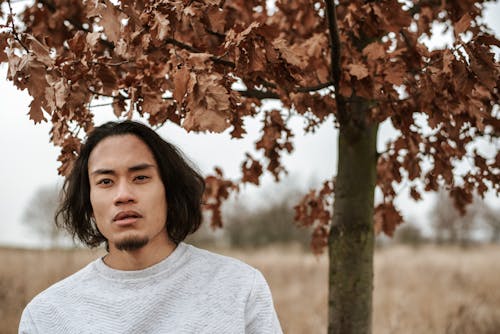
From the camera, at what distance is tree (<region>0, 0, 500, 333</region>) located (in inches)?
73.3

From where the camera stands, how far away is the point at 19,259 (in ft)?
25.9

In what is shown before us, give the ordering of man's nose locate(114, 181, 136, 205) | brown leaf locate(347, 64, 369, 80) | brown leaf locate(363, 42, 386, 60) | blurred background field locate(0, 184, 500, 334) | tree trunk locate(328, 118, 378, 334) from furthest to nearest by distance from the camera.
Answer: blurred background field locate(0, 184, 500, 334)
tree trunk locate(328, 118, 378, 334)
brown leaf locate(363, 42, 386, 60)
brown leaf locate(347, 64, 369, 80)
man's nose locate(114, 181, 136, 205)

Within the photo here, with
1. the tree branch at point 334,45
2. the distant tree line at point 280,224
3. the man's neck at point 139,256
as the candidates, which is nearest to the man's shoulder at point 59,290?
the man's neck at point 139,256

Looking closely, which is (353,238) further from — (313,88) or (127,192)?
(127,192)

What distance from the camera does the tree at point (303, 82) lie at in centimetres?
186

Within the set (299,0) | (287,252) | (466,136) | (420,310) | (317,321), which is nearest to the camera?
(466,136)

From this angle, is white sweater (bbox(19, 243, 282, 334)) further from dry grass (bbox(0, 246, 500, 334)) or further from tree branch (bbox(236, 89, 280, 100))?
dry grass (bbox(0, 246, 500, 334))

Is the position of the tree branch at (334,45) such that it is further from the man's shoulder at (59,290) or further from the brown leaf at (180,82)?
the man's shoulder at (59,290)

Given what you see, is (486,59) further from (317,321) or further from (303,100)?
(317,321)

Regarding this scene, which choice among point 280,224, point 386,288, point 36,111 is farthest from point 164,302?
point 280,224

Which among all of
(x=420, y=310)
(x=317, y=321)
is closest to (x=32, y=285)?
(x=317, y=321)

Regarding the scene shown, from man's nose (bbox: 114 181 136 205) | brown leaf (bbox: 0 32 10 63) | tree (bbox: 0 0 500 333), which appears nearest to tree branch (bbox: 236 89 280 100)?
tree (bbox: 0 0 500 333)

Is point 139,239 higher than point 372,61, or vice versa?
point 372,61

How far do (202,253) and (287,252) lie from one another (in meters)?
10.9
